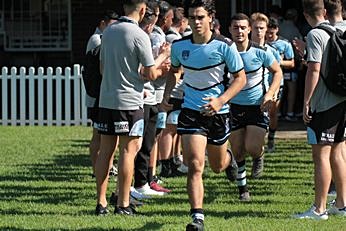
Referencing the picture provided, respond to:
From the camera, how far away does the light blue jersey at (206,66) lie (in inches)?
344

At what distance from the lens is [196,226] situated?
8.18 m

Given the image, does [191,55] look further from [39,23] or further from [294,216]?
[39,23]

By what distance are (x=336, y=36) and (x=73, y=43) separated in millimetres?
14371

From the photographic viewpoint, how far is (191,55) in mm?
8758

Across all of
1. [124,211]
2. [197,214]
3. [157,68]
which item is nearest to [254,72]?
[157,68]

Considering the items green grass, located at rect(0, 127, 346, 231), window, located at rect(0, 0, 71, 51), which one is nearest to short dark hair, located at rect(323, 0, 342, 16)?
green grass, located at rect(0, 127, 346, 231)

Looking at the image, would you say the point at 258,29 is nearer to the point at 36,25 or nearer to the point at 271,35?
the point at 271,35

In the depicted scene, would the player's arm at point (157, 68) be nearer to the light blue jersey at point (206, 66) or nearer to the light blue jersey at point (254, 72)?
the light blue jersey at point (206, 66)

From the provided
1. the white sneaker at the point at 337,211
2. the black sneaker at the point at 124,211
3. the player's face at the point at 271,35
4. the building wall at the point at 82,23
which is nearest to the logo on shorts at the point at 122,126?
the black sneaker at the point at 124,211

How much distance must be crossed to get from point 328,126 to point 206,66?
4.40 ft

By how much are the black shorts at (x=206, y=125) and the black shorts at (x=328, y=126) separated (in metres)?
0.83

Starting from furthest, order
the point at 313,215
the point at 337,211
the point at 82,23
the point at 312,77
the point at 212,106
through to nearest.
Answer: the point at 82,23 < the point at 337,211 < the point at 313,215 < the point at 312,77 < the point at 212,106

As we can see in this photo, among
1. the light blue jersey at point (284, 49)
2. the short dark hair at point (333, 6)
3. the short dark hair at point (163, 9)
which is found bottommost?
the light blue jersey at point (284, 49)

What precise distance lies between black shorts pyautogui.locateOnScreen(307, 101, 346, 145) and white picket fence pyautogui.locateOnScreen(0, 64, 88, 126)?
10.4 metres
